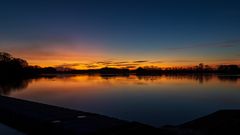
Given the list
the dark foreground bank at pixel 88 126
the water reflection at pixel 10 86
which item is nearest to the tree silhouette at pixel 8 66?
the water reflection at pixel 10 86

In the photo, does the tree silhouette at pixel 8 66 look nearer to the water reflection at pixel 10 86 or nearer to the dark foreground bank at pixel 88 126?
the water reflection at pixel 10 86

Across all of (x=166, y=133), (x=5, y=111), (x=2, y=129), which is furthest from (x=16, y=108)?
(x=166, y=133)

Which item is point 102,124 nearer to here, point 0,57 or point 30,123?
point 30,123

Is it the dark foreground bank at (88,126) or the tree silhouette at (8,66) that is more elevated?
the tree silhouette at (8,66)

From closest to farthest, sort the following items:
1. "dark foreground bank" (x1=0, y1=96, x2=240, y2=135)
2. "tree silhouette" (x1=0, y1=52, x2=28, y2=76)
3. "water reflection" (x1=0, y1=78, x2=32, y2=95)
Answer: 1. "dark foreground bank" (x1=0, y1=96, x2=240, y2=135)
2. "water reflection" (x1=0, y1=78, x2=32, y2=95)
3. "tree silhouette" (x1=0, y1=52, x2=28, y2=76)

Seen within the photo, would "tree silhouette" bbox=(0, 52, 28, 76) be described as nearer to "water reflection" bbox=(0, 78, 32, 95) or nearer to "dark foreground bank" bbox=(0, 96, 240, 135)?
"water reflection" bbox=(0, 78, 32, 95)

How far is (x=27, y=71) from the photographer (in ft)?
323

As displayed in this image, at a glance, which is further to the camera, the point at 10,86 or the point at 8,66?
the point at 8,66

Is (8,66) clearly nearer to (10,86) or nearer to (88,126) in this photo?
(10,86)

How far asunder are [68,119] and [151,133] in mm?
3516

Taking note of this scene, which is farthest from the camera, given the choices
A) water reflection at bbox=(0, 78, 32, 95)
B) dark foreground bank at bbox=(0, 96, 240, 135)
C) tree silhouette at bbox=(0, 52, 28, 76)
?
tree silhouette at bbox=(0, 52, 28, 76)

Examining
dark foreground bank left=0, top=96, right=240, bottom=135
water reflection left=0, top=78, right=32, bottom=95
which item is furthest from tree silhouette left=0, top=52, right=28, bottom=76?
dark foreground bank left=0, top=96, right=240, bottom=135

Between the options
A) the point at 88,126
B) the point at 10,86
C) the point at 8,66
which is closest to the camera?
the point at 88,126

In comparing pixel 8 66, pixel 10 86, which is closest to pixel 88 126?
pixel 10 86
